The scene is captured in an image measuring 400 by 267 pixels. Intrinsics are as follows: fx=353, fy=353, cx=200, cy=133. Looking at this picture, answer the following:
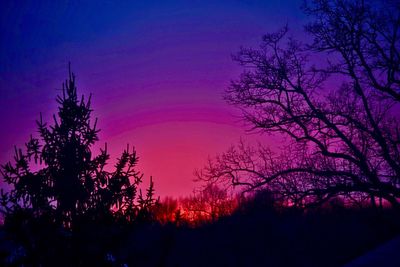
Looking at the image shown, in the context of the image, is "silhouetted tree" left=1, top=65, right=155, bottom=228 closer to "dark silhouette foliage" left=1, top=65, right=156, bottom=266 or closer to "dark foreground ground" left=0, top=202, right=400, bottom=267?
"dark silhouette foliage" left=1, top=65, right=156, bottom=266

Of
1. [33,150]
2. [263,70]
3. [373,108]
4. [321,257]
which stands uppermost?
[263,70]

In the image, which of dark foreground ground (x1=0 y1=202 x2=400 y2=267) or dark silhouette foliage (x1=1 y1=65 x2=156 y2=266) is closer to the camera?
dark silhouette foliage (x1=1 y1=65 x2=156 y2=266)

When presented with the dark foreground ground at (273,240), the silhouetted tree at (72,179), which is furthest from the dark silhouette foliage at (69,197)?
the dark foreground ground at (273,240)

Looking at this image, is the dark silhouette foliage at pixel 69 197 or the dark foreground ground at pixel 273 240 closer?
the dark silhouette foliage at pixel 69 197

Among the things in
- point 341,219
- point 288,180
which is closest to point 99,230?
point 288,180

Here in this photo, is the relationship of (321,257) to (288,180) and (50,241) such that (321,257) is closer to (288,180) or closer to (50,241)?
(288,180)

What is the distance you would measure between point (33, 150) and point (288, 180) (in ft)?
29.5

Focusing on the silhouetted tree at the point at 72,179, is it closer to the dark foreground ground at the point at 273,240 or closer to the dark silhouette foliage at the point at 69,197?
the dark silhouette foliage at the point at 69,197

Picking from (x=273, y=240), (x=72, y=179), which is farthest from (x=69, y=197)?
(x=273, y=240)

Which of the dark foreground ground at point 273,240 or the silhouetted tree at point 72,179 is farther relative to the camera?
the dark foreground ground at point 273,240

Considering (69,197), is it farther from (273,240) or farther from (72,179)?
(273,240)

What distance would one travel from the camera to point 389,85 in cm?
1214

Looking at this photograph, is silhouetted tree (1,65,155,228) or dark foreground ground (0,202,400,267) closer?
silhouetted tree (1,65,155,228)

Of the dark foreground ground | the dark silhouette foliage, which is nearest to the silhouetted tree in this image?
the dark silhouette foliage
